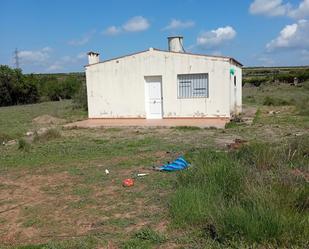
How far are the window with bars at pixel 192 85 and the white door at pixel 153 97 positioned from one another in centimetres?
114

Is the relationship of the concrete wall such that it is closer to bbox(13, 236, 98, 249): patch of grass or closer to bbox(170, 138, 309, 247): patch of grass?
bbox(170, 138, 309, 247): patch of grass

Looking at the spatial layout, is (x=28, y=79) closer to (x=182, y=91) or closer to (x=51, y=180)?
(x=182, y=91)

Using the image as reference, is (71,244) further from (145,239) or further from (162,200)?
(162,200)

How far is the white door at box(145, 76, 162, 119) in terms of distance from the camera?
21531mm

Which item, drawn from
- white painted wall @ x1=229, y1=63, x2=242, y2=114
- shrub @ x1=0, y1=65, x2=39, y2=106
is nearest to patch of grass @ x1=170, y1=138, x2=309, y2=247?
white painted wall @ x1=229, y1=63, x2=242, y2=114

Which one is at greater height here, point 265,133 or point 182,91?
point 182,91

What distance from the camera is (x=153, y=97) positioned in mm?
21656

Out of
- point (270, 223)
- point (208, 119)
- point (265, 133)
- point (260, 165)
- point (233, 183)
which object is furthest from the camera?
point (208, 119)

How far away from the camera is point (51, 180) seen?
9.34 metres

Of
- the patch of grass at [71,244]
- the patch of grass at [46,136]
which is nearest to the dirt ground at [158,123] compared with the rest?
the patch of grass at [46,136]

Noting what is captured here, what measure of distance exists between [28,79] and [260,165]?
4517 centimetres

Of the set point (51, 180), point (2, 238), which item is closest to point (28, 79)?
point (51, 180)

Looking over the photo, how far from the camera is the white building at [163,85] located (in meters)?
20.3

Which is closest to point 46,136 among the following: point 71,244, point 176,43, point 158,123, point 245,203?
point 158,123
